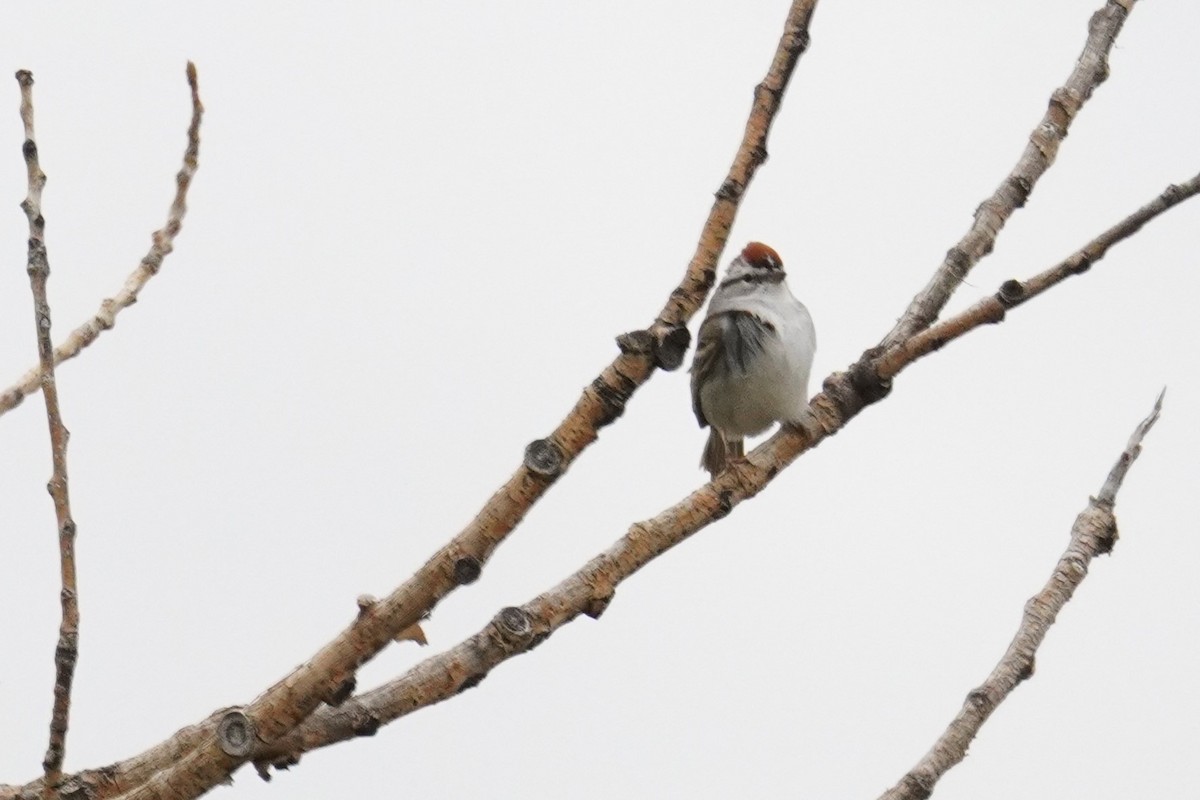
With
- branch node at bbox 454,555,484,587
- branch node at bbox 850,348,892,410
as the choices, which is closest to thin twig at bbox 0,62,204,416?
branch node at bbox 454,555,484,587

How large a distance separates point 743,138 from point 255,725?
4.48 ft

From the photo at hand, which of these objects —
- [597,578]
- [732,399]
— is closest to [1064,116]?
[597,578]

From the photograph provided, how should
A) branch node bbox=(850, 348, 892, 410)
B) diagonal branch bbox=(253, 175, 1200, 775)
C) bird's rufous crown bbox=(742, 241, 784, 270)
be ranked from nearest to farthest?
diagonal branch bbox=(253, 175, 1200, 775), branch node bbox=(850, 348, 892, 410), bird's rufous crown bbox=(742, 241, 784, 270)

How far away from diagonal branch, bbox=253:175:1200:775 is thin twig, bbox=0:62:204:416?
3.75 feet

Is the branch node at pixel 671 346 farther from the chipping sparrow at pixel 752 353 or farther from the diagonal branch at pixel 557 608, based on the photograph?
the chipping sparrow at pixel 752 353

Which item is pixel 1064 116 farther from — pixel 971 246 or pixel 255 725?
pixel 255 725

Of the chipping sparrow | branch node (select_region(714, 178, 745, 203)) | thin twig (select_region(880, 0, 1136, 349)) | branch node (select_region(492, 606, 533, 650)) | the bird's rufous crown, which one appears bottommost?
branch node (select_region(492, 606, 533, 650))

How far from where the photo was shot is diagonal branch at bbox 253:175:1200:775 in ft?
8.48

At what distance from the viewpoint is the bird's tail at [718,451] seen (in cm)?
718

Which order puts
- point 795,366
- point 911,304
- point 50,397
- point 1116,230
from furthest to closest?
point 795,366 < point 911,304 < point 1116,230 < point 50,397

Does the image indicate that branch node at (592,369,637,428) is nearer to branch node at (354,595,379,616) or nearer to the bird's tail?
branch node at (354,595,379,616)

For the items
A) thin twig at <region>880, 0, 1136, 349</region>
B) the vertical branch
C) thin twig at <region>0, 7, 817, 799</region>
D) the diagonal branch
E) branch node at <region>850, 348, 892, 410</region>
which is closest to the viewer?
the vertical branch

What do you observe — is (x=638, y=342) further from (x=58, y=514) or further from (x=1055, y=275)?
(x=58, y=514)

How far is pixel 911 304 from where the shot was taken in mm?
3402
